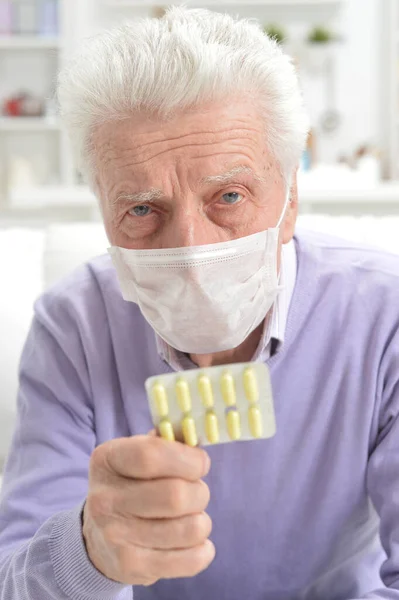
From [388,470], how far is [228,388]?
17.0 inches

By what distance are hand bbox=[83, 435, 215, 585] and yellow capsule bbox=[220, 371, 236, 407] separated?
5cm

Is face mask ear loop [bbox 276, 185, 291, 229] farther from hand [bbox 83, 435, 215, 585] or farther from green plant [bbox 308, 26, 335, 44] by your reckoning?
green plant [bbox 308, 26, 335, 44]

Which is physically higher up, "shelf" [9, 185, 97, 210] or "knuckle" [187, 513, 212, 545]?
"knuckle" [187, 513, 212, 545]

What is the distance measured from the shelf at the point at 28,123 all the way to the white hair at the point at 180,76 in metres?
3.97

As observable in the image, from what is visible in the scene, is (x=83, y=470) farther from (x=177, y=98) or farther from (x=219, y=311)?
(x=177, y=98)

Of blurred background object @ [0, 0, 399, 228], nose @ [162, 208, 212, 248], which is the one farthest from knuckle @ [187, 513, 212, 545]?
blurred background object @ [0, 0, 399, 228]

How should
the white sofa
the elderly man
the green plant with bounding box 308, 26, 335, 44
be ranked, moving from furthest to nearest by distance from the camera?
1. the green plant with bounding box 308, 26, 335, 44
2. the white sofa
3. the elderly man

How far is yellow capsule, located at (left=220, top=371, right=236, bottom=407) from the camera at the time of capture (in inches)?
27.9

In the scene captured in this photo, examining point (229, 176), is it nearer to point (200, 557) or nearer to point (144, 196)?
point (144, 196)

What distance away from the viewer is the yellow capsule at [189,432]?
700 mm

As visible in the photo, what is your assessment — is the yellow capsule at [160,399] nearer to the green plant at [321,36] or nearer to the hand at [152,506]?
the hand at [152,506]

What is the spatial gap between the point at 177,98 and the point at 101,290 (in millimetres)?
393

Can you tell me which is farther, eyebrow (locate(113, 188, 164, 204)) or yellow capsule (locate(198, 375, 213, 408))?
eyebrow (locate(113, 188, 164, 204))

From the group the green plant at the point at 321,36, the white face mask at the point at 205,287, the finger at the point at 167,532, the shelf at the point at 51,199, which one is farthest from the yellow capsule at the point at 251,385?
the green plant at the point at 321,36
